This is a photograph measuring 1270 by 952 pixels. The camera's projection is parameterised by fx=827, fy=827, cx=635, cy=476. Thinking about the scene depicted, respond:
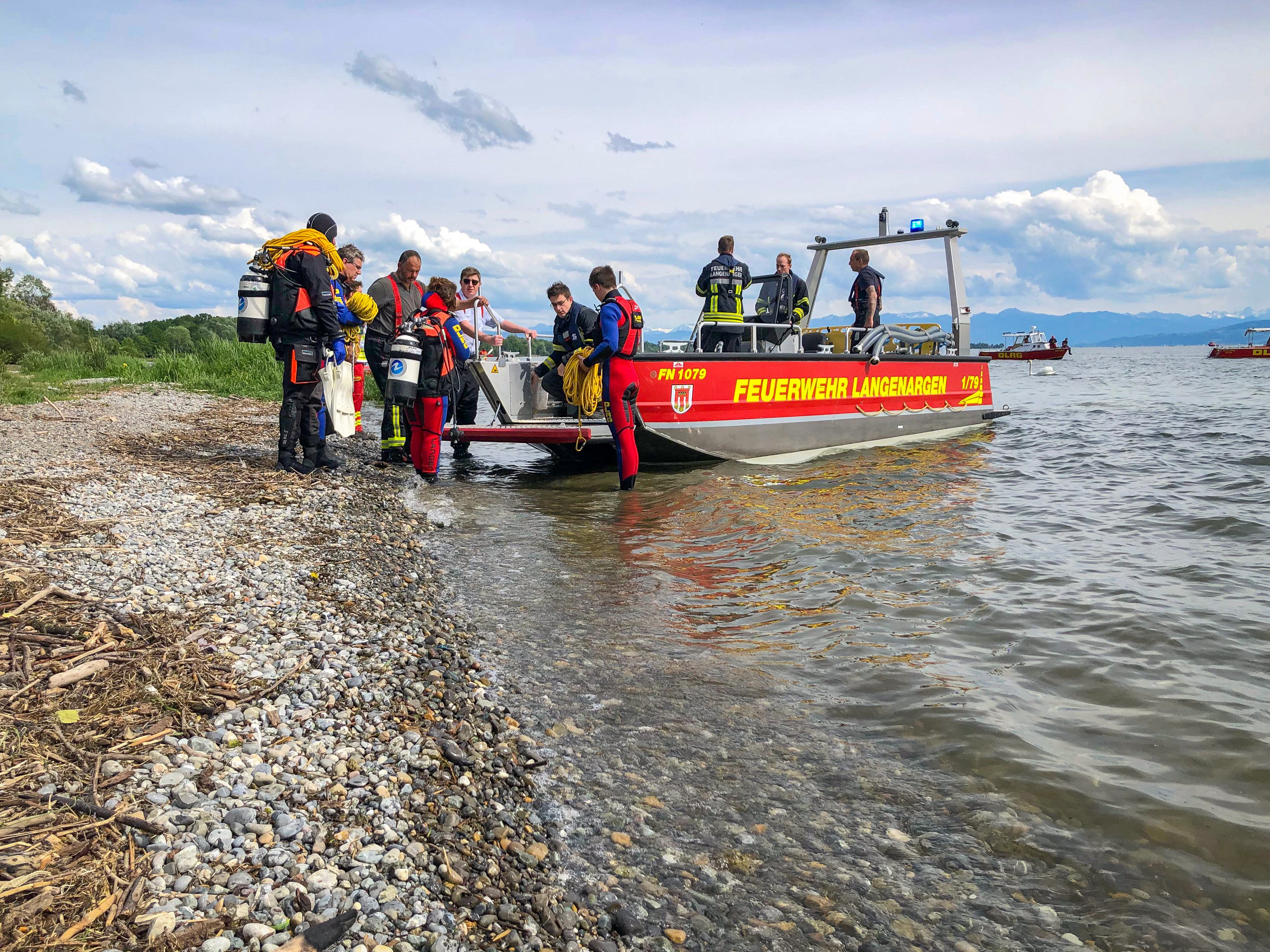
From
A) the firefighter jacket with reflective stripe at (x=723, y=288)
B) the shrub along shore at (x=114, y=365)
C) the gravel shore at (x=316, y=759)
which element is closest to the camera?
the gravel shore at (x=316, y=759)

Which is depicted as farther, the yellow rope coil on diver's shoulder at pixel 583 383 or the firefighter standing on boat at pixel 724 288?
the firefighter standing on boat at pixel 724 288

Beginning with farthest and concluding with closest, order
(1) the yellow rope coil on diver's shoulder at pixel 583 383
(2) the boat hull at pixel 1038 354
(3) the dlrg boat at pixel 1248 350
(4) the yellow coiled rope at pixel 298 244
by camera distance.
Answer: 1. (2) the boat hull at pixel 1038 354
2. (3) the dlrg boat at pixel 1248 350
3. (1) the yellow rope coil on diver's shoulder at pixel 583 383
4. (4) the yellow coiled rope at pixel 298 244

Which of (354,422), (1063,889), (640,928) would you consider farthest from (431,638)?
(354,422)

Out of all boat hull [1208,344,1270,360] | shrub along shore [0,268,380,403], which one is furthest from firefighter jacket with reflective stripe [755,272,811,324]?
boat hull [1208,344,1270,360]

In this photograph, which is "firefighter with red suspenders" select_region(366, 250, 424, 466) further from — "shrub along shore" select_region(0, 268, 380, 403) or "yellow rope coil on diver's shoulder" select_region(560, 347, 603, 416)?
"shrub along shore" select_region(0, 268, 380, 403)

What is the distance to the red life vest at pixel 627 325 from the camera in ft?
26.4

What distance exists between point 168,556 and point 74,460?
12.7 feet

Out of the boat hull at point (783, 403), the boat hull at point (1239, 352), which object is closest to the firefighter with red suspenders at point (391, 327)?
the boat hull at point (783, 403)

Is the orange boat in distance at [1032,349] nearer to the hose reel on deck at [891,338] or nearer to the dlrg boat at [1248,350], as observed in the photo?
the dlrg boat at [1248,350]

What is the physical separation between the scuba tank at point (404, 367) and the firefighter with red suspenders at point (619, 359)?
65.1 inches

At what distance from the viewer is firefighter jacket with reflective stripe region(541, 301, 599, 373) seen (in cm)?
872

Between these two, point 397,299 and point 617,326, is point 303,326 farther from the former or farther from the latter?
point 617,326

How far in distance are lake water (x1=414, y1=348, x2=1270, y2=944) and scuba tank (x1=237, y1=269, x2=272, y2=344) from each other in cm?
207

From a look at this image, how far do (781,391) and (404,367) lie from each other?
446 cm
